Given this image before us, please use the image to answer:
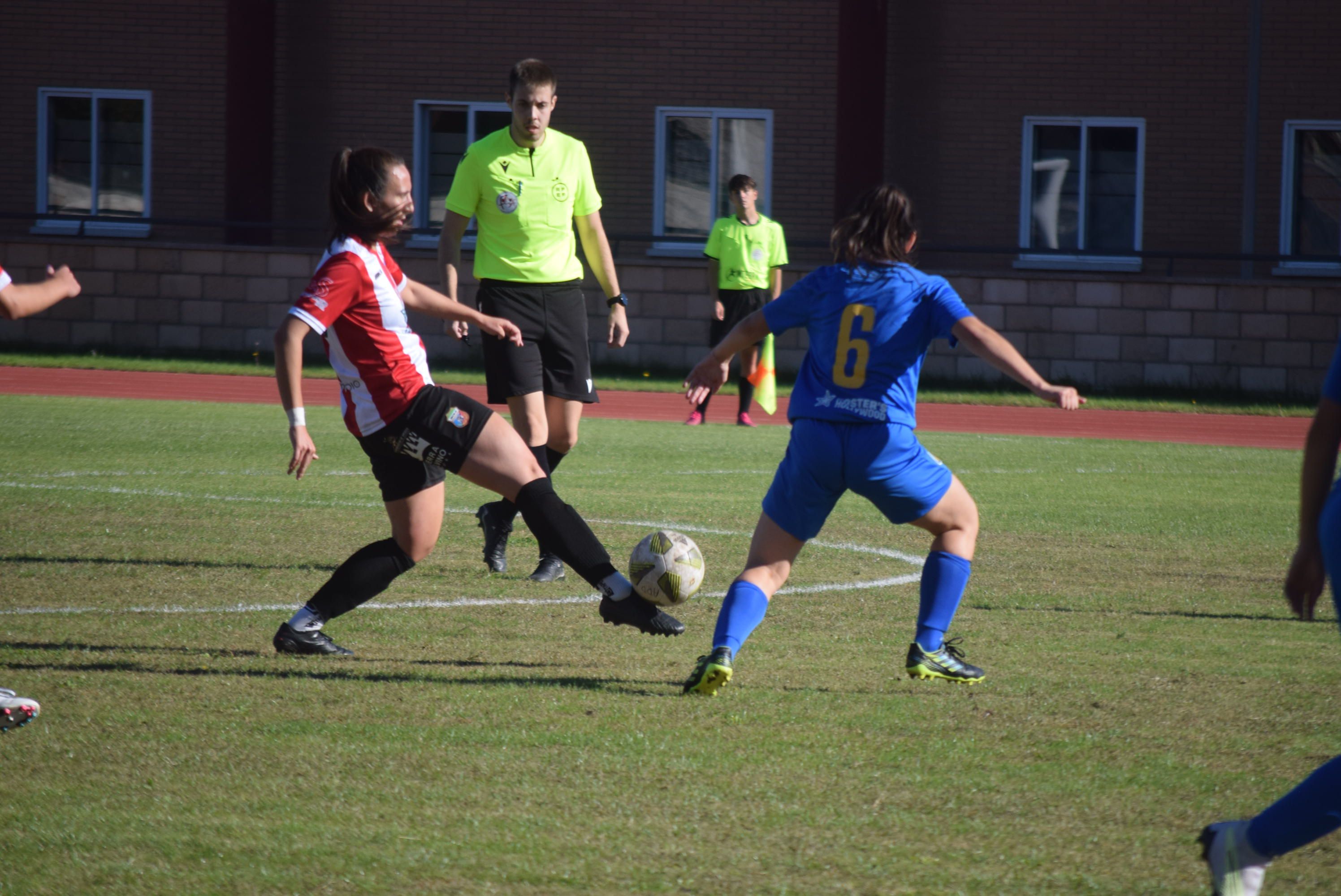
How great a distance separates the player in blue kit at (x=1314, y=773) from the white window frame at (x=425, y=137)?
20050mm

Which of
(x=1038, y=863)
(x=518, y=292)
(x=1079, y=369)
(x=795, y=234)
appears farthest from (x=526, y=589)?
(x=795, y=234)

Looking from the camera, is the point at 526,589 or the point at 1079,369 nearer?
the point at 526,589

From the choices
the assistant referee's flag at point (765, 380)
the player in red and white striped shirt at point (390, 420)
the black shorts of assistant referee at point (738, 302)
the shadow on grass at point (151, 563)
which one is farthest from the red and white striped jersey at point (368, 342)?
the black shorts of assistant referee at point (738, 302)

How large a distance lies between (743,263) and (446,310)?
10.2 meters

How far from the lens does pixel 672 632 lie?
570 centimetres

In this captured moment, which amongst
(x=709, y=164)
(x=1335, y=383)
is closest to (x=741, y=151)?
(x=709, y=164)

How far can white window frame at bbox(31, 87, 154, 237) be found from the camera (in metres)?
23.7

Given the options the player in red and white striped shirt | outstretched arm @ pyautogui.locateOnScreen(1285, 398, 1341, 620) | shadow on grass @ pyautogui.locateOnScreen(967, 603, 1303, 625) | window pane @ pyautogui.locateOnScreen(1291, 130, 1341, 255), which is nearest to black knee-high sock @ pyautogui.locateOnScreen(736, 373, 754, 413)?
shadow on grass @ pyautogui.locateOnScreen(967, 603, 1303, 625)

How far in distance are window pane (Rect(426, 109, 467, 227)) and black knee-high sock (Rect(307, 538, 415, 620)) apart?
17957mm

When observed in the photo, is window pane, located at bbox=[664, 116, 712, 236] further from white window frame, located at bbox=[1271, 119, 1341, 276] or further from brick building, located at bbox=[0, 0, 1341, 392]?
white window frame, located at bbox=[1271, 119, 1341, 276]

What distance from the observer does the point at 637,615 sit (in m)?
5.63

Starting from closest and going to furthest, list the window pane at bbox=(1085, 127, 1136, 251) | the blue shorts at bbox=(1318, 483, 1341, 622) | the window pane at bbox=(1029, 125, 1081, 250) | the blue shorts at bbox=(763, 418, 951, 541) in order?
1. the blue shorts at bbox=(1318, 483, 1341, 622)
2. the blue shorts at bbox=(763, 418, 951, 541)
3. the window pane at bbox=(1085, 127, 1136, 251)
4. the window pane at bbox=(1029, 125, 1081, 250)

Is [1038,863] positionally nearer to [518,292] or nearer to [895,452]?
[895,452]

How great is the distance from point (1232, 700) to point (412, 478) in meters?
2.99
